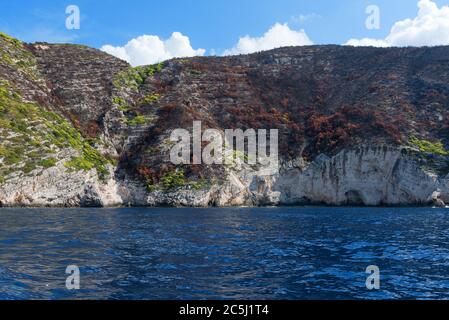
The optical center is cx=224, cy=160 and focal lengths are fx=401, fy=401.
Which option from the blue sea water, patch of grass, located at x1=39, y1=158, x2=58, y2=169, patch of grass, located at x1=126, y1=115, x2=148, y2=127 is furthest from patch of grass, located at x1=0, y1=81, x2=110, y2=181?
the blue sea water

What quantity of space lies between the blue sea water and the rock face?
133ft

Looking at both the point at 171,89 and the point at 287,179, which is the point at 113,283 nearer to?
the point at 287,179

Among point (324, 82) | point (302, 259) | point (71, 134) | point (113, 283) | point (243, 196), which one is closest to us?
point (113, 283)

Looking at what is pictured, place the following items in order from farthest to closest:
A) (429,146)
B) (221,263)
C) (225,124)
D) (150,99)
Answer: (150,99) → (225,124) → (429,146) → (221,263)

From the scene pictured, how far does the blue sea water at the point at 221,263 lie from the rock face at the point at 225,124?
133 feet

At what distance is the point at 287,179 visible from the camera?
77.1 m

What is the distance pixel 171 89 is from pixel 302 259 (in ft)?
279

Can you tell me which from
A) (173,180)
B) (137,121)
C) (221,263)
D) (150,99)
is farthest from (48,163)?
(221,263)

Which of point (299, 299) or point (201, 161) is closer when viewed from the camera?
point (299, 299)

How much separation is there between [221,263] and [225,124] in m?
72.6

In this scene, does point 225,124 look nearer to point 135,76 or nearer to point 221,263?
point 135,76

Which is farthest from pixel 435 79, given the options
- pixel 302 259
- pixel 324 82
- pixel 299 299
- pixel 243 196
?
pixel 299 299

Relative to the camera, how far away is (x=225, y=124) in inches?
3536

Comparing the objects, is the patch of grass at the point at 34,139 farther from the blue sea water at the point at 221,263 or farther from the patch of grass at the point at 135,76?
the blue sea water at the point at 221,263
